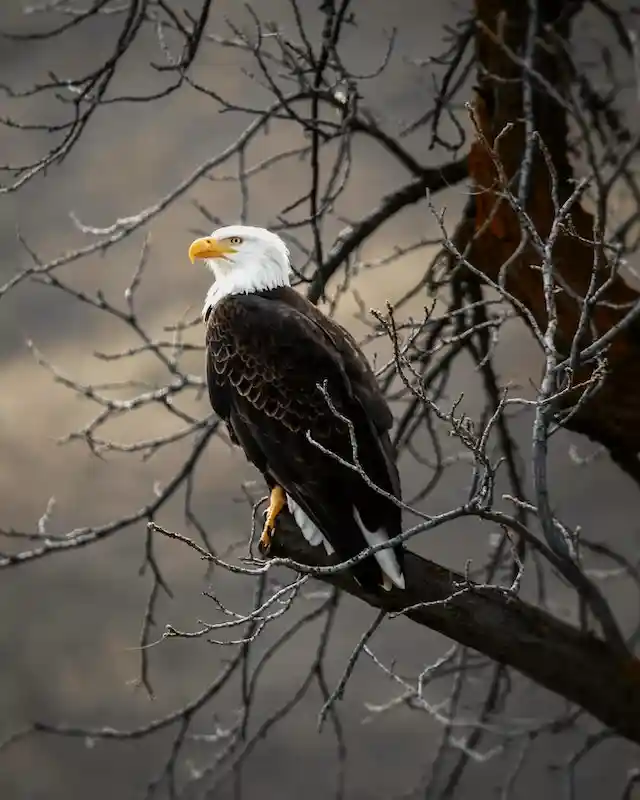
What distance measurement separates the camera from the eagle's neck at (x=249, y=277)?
6.63 feet

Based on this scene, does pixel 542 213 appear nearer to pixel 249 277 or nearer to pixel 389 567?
pixel 249 277

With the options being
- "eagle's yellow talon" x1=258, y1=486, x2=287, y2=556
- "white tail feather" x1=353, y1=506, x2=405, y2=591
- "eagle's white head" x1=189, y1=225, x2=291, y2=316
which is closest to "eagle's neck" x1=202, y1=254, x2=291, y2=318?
"eagle's white head" x1=189, y1=225, x2=291, y2=316

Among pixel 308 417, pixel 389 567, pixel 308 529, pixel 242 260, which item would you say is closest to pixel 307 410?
pixel 308 417

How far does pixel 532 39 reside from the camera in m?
2.03

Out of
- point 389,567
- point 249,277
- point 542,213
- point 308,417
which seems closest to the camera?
point 389,567

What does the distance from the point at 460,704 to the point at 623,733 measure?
0.71 m

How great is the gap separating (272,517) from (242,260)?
0.52m

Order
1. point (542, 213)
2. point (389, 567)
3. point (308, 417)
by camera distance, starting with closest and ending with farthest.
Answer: point (389, 567)
point (308, 417)
point (542, 213)

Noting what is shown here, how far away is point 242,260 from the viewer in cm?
204

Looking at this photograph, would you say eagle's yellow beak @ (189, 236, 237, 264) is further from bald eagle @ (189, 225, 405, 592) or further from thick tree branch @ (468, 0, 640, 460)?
thick tree branch @ (468, 0, 640, 460)

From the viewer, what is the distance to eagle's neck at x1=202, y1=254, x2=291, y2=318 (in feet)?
6.63

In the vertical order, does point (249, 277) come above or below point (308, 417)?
above

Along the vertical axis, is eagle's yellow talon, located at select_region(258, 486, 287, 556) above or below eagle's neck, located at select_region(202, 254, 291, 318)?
below

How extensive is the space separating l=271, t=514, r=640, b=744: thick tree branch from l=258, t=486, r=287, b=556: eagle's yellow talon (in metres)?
0.01
